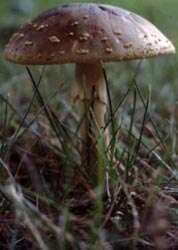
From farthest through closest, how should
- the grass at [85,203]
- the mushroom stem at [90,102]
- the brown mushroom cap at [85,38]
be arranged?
the mushroom stem at [90,102], the brown mushroom cap at [85,38], the grass at [85,203]

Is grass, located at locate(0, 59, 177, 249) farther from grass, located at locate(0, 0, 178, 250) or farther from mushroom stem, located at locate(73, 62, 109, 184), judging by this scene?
mushroom stem, located at locate(73, 62, 109, 184)

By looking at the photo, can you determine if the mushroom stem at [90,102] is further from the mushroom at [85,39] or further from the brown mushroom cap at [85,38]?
the brown mushroom cap at [85,38]

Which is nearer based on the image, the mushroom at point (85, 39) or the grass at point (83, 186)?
the grass at point (83, 186)

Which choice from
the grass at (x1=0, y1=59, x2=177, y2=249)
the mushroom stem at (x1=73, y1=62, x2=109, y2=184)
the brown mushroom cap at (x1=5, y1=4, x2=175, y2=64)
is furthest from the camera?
the mushroom stem at (x1=73, y1=62, x2=109, y2=184)

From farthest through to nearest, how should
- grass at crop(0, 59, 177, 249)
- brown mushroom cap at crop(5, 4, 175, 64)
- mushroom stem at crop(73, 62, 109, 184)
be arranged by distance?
1. mushroom stem at crop(73, 62, 109, 184)
2. brown mushroom cap at crop(5, 4, 175, 64)
3. grass at crop(0, 59, 177, 249)

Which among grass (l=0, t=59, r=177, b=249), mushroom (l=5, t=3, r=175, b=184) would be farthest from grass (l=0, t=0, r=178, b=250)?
mushroom (l=5, t=3, r=175, b=184)

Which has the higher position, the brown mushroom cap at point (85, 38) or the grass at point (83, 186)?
the brown mushroom cap at point (85, 38)

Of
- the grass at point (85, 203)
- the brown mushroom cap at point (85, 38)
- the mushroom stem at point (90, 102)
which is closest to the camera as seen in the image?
the grass at point (85, 203)

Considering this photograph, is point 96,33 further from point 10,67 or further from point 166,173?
point 10,67

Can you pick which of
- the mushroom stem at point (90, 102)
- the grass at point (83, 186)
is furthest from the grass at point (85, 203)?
the mushroom stem at point (90, 102)
